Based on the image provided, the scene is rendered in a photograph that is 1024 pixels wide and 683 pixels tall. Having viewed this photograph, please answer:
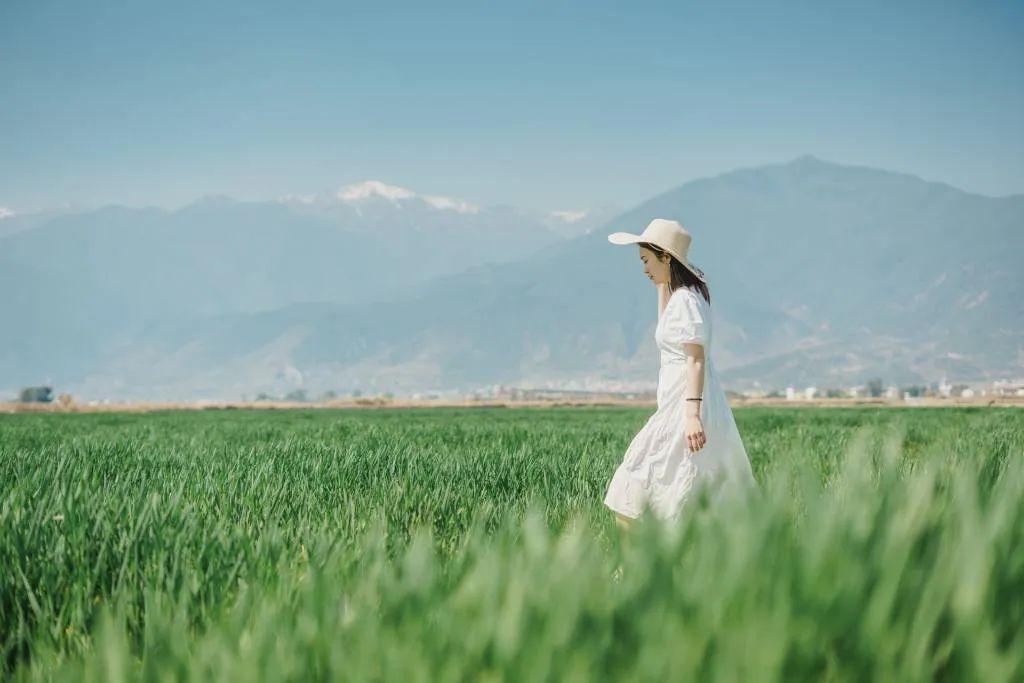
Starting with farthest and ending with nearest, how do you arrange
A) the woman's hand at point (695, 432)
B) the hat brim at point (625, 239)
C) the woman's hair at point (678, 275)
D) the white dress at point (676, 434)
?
1. the hat brim at point (625, 239)
2. the woman's hair at point (678, 275)
3. the white dress at point (676, 434)
4. the woman's hand at point (695, 432)

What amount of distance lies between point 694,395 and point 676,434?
354mm

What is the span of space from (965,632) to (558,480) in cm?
634

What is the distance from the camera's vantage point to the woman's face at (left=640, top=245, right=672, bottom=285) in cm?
616

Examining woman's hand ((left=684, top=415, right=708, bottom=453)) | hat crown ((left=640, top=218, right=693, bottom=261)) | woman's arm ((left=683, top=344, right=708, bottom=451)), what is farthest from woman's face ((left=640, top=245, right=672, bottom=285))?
woman's hand ((left=684, top=415, right=708, bottom=453))

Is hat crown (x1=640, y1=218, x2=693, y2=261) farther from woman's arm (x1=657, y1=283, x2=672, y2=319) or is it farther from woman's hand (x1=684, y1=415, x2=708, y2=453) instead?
woman's hand (x1=684, y1=415, x2=708, y2=453)

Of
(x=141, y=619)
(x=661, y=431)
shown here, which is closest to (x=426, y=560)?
(x=141, y=619)

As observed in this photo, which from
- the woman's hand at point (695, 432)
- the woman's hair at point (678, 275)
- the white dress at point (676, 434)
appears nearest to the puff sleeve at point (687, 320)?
the white dress at point (676, 434)

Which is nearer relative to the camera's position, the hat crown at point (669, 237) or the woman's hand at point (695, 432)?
the woman's hand at point (695, 432)

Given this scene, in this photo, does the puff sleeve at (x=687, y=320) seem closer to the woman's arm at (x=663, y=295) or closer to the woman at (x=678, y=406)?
the woman at (x=678, y=406)

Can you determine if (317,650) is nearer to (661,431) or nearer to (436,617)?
(436,617)

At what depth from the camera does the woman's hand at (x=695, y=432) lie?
5832 millimetres

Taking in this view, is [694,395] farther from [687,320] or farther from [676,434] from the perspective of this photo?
[687,320]

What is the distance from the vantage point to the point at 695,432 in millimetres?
5840

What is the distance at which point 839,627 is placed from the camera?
1493 mm
